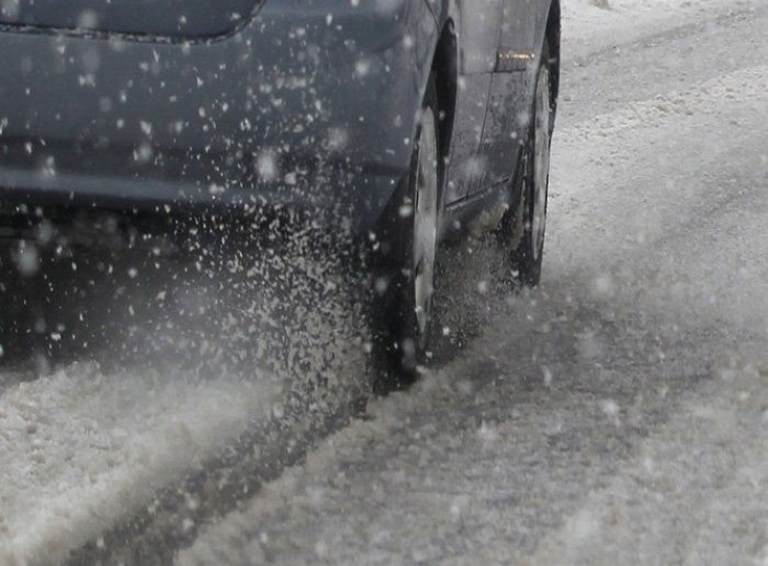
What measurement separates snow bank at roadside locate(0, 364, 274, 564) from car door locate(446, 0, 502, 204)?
965mm

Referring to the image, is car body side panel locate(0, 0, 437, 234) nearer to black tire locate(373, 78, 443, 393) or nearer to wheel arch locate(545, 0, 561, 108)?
black tire locate(373, 78, 443, 393)

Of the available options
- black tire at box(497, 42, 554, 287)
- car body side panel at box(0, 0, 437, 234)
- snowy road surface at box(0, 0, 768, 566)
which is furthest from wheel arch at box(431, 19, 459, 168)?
black tire at box(497, 42, 554, 287)

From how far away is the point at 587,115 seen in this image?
1252 centimetres

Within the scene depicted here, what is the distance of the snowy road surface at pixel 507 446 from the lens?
12.8ft

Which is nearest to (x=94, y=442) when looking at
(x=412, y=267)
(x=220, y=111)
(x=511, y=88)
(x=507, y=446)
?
(x=220, y=111)

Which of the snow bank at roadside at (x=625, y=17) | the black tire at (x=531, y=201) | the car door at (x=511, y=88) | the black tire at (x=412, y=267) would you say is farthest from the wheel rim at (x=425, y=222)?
the snow bank at roadside at (x=625, y=17)

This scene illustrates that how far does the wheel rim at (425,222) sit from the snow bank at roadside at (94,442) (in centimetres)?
51

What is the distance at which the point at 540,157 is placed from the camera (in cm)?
724

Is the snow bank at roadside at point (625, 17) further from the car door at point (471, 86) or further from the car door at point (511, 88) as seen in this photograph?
the car door at point (471, 86)

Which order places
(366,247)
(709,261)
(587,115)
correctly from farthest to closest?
(587,115), (709,261), (366,247)

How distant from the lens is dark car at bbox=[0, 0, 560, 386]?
15.4 feet

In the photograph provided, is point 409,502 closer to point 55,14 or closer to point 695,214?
point 55,14

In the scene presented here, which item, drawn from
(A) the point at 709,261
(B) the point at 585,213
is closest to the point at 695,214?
(B) the point at 585,213

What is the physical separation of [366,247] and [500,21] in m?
1.28
